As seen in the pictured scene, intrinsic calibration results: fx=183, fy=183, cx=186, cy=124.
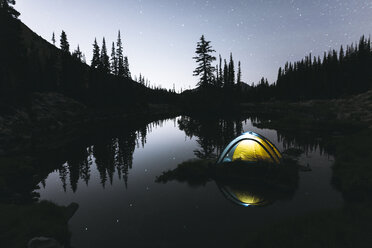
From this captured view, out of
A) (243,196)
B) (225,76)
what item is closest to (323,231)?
(243,196)

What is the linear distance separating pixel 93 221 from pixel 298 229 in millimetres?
7218

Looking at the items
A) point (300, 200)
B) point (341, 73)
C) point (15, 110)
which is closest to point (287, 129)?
point (300, 200)

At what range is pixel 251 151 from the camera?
10250 mm

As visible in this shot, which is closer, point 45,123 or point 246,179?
point 246,179

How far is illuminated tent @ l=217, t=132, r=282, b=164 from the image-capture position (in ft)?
32.5

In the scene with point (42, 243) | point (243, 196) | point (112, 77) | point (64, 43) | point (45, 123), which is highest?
point (64, 43)

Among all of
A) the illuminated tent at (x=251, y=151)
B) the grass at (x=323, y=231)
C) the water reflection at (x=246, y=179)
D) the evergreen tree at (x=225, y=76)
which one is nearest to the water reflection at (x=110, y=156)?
the water reflection at (x=246, y=179)

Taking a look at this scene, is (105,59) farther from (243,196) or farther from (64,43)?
(243,196)

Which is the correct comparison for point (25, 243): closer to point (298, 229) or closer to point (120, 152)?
point (298, 229)

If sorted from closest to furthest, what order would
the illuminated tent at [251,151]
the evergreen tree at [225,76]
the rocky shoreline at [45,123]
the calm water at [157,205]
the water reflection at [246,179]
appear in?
1. the calm water at [157,205]
2. the water reflection at [246,179]
3. the illuminated tent at [251,151]
4. the rocky shoreline at [45,123]
5. the evergreen tree at [225,76]

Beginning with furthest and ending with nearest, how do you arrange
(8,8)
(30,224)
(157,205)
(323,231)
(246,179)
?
(8,8) → (246,179) → (157,205) → (30,224) → (323,231)

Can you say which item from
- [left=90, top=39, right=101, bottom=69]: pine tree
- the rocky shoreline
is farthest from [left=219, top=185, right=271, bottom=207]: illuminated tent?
[left=90, top=39, right=101, bottom=69]: pine tree

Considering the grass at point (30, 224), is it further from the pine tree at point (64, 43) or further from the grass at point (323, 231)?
the pine tree at point (64, 43)

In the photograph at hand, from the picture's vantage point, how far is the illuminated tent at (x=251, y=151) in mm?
9898
